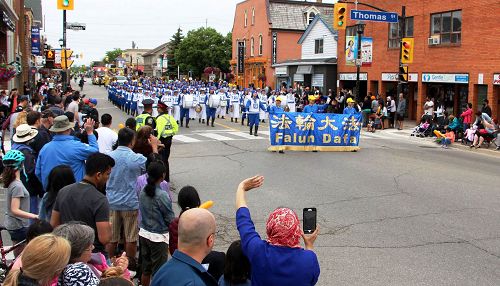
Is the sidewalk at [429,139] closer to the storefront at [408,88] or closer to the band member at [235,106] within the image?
the storefront at [408,88]

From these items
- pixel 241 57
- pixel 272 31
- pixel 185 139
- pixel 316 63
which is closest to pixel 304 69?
pixel 316 63

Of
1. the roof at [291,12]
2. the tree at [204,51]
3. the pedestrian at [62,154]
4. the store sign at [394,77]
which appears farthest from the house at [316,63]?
the pedestrian at [62,154]

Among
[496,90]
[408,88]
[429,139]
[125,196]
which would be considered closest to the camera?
[125,196]

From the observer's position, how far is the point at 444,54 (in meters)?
29.0

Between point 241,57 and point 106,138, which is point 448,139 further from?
point 241,57

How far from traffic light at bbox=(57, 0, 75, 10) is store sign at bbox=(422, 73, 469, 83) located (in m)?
18.3

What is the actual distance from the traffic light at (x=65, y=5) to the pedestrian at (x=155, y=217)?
1781cm

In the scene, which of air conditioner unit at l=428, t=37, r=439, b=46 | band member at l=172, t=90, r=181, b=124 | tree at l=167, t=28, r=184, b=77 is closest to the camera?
band member at l=172, t=90, r=181, b=124

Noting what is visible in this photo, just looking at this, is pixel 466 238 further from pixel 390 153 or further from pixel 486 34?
pixel 486 34

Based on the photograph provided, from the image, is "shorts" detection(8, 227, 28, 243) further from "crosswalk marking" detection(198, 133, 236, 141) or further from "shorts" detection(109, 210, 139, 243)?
"crosswalk marking" detection(198, 133, 236, 141)

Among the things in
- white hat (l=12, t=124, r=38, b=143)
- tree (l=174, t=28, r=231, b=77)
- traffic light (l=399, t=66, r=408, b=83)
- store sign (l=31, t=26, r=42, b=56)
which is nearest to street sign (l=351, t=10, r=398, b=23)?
traffic light (l=399, t=66, r=408, b=83)

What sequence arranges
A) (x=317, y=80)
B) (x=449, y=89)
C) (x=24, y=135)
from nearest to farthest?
1. (x=24, y=135)
2. (x=449, y=89)
3. (x=317, y=80)

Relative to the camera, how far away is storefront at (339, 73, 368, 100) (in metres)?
37.3

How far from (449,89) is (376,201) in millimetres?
20549
